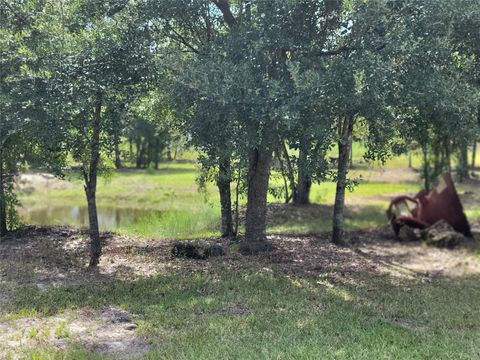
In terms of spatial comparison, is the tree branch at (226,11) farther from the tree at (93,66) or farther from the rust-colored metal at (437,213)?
the rust-colored metal at (437,213)

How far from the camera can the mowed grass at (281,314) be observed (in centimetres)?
544

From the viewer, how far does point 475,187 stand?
28.9m

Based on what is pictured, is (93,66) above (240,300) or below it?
above

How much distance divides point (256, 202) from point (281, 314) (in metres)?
4.04

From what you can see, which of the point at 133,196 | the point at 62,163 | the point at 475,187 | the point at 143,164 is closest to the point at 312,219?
the point at 62,163

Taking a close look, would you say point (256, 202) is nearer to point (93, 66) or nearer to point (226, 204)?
point (226, 204)

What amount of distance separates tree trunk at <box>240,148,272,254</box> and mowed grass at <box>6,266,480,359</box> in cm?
143

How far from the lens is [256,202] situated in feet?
34.8

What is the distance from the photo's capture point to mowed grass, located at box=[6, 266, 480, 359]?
5.44 meters

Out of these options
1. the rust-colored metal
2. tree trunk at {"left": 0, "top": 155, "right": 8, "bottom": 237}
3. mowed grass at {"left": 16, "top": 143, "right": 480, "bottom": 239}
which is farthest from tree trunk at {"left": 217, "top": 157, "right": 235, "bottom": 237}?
the rust-colored metal

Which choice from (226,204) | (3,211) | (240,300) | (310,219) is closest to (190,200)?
(310,219)

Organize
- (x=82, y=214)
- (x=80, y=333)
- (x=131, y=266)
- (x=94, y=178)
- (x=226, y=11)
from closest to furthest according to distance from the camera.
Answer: (x=80, y=333)
(x=94, y=178)
(x=131, y=266)
(x=226, y=11)
(x=82, y=214)

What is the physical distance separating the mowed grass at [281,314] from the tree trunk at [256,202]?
56.2 inches

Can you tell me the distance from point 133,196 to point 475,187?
1852 centimetres
